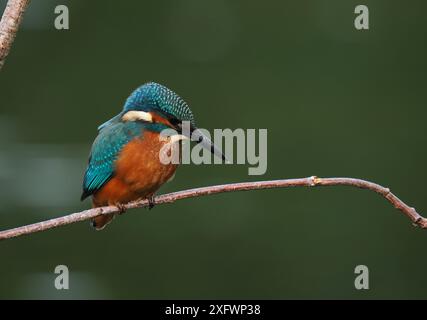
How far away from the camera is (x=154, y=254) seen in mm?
4684

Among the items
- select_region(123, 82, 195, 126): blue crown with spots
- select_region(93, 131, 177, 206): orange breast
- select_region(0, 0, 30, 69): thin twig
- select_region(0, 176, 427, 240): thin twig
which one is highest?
select_region(123, 82, 195, 126): blue crown with spots

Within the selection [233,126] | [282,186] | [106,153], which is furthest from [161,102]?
[233,126]

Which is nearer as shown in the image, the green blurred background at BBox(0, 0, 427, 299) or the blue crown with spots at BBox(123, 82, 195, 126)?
the blue crown with spots at BBox(123, 82, 195, 126)

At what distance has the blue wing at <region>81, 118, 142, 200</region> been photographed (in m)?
2.79

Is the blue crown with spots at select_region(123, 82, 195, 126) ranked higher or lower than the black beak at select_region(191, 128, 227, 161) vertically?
higher

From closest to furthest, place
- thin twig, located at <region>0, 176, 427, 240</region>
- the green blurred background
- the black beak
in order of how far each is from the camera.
Answer: 1. thin twig, located at <region>0, 176, 427, 240</region>
2. the black beak
3. the green blurred background

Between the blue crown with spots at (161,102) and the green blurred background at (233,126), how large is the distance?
194cm

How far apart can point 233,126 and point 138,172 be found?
2031 mm

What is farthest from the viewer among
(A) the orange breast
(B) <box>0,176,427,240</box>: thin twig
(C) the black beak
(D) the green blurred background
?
(D) the green blurred background

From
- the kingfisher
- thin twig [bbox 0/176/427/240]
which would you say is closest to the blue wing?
the kingfisher

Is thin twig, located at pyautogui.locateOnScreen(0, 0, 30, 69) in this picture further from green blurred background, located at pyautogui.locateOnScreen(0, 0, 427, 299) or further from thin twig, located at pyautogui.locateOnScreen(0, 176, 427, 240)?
green blurred background, located at pyautogui.locateOnScreen(0, 0, 427, 299)

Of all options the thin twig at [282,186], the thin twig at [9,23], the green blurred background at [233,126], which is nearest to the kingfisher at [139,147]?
the thin twig at [282,186]

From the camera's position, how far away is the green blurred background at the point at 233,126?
15.3 ft

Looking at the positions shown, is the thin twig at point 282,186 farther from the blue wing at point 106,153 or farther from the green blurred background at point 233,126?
the green blurred background at point 233,126
